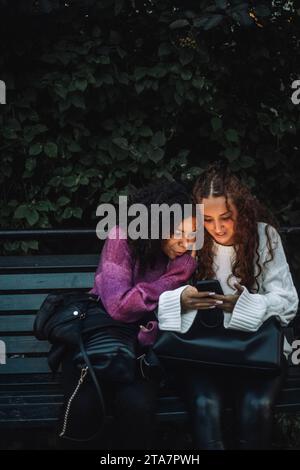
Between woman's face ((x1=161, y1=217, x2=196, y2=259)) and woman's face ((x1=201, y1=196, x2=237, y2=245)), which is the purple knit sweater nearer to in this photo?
woman's face ((x1=161, y1=217, x2=196, y2=259))

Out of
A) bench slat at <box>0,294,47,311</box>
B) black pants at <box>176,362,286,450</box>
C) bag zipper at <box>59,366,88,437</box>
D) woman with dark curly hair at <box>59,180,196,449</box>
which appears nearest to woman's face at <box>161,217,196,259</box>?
woman with dark curly hair at <box>59,180,196,449</box>

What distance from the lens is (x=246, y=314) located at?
10.1 ft

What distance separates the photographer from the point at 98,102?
13.5 feet

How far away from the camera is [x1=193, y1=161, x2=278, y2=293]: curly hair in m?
3.28

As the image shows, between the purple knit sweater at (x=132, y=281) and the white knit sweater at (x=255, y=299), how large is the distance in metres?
0.09

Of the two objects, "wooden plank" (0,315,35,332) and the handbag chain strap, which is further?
"wooden plank" (0,315,35,332)

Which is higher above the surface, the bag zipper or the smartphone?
the smartphone

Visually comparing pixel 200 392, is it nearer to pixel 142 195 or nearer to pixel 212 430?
pixel 212 430

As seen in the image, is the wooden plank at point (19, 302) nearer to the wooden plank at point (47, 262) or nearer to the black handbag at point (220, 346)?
the wooden plank at point (47, 262)

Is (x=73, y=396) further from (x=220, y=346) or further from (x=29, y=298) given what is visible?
(x=29, y=298)

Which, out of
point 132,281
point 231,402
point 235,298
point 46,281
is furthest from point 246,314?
point 46,281

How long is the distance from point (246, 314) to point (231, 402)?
35 cm
